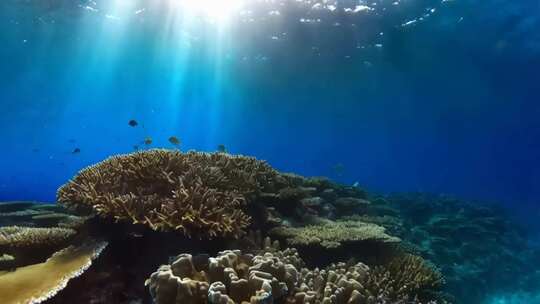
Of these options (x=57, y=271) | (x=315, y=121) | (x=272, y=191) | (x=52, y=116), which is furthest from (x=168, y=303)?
(x=52, y=116)

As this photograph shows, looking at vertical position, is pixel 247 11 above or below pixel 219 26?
below

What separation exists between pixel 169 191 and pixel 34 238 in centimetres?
197

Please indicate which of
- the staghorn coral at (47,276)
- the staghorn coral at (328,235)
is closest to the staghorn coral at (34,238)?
the staghorn coral at (47,276)

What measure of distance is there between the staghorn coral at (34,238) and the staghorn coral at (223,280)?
235 centimetres

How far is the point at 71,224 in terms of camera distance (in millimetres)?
5789

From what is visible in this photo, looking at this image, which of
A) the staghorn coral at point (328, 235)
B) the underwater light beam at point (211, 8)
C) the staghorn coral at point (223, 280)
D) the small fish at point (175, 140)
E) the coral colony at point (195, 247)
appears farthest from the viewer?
the underwater light beam at point (211, 8)

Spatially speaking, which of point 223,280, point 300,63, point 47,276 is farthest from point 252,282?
point 300,63

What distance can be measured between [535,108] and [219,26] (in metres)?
48.2

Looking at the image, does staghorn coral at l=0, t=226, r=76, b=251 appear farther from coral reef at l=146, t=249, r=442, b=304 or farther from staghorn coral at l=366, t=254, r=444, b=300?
staghorn coral at l=366, t=254, r=444, b=300

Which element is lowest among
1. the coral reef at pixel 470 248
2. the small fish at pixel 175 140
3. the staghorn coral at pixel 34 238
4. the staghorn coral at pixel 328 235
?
the staghorn coral at pixel 34 238

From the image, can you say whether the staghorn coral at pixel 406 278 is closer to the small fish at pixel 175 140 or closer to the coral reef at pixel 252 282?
the coral reef at pixel 252 282

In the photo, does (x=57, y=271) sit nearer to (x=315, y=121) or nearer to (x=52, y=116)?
(x=315, y=121)

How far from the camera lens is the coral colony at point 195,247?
153 inches

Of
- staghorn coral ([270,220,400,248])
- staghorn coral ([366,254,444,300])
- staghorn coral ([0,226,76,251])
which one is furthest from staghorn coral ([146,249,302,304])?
staghorn coral ([0,226,76,251])
